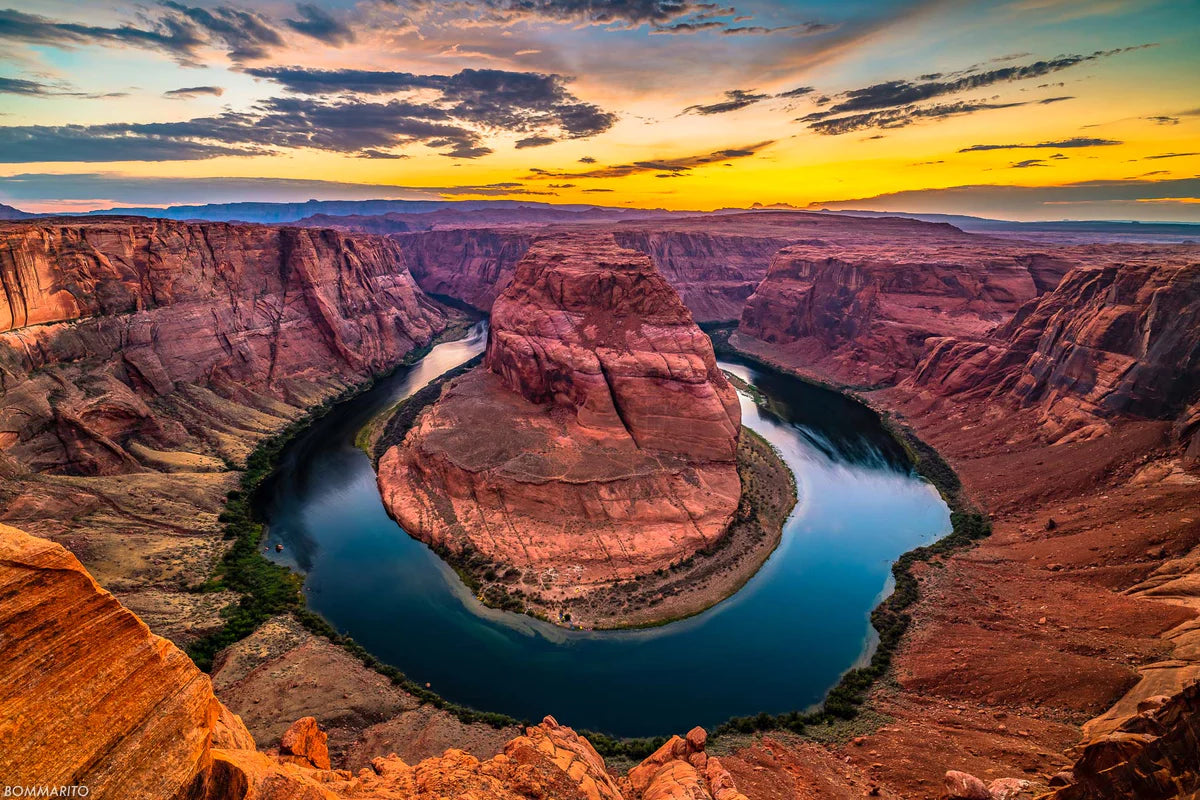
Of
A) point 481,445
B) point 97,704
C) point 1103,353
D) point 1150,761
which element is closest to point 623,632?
point 481,445

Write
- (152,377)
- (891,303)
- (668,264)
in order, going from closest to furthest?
(152,377)
(891,303)
(668,264)

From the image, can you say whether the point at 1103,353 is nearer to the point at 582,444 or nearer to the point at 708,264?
the point at 582,444

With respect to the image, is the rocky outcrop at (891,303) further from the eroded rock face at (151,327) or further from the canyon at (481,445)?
the eroded rock face at (151,327)

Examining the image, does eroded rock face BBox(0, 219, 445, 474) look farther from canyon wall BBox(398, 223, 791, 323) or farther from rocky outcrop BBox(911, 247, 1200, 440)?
rocky outcrop BBox(911, 247, 1200, 440)

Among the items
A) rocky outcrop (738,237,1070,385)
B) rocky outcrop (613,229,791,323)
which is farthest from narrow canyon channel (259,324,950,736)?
rocky outcrop (613,229,791,323)

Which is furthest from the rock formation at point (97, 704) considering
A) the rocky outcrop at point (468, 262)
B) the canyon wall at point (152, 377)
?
the rocky outcrop at point (468, 262)

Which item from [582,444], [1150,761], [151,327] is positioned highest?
[1150,761]
